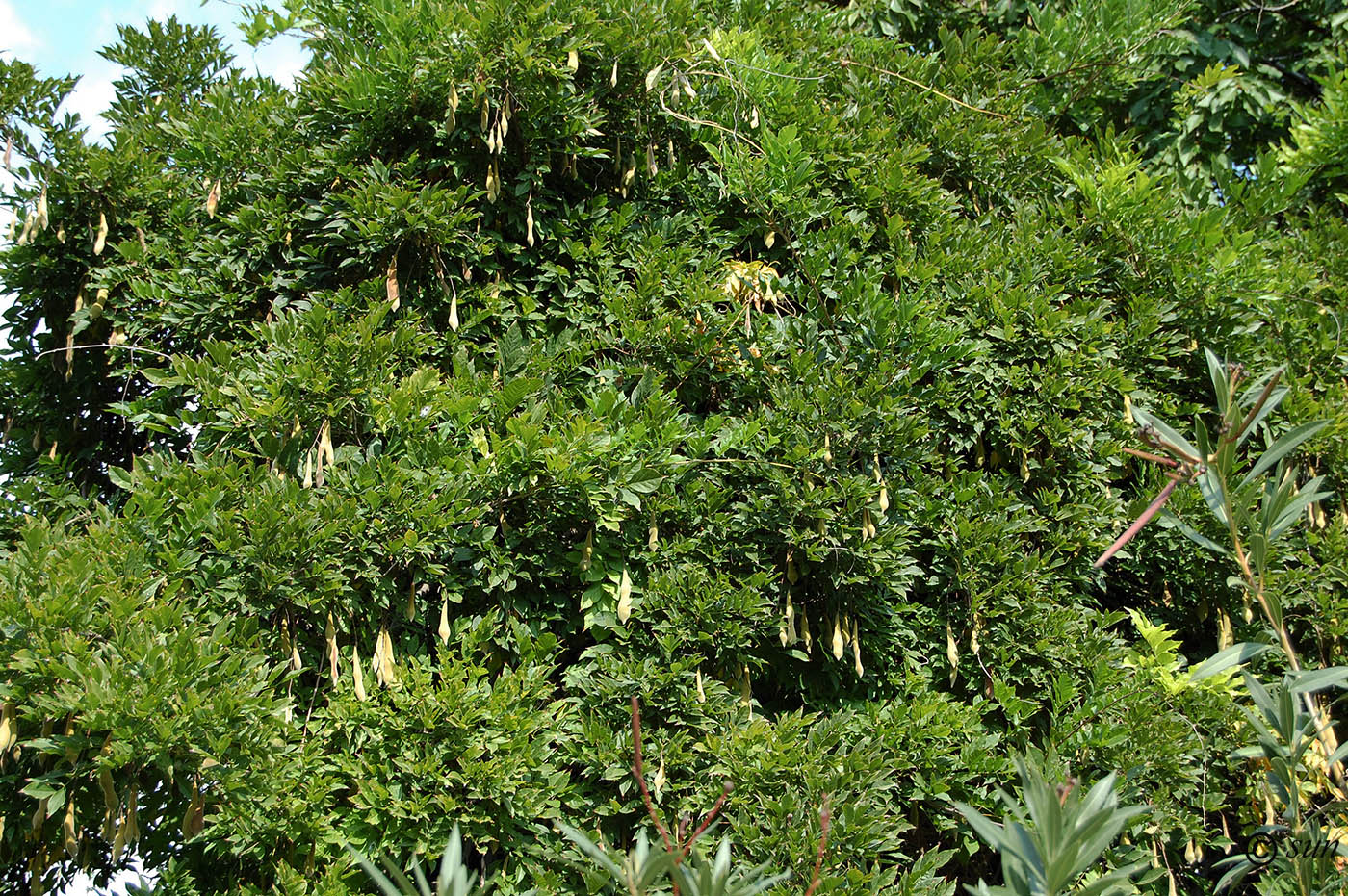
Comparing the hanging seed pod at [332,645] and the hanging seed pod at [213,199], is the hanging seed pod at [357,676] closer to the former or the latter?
the hanging seed pod at [332,645]

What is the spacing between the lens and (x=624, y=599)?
284 cm

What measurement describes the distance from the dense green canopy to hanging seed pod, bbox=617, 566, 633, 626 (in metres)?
0.04

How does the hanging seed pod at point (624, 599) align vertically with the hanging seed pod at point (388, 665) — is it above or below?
above

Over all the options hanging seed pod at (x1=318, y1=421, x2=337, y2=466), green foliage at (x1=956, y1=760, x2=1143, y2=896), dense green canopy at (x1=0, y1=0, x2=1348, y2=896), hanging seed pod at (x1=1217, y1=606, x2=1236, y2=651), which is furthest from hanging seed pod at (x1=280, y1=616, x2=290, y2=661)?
hanging seed pod at (x1=1217, y1=606, x2=1236, y2=651)

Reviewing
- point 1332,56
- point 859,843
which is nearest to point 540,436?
point 859,843

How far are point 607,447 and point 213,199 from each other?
187 cm

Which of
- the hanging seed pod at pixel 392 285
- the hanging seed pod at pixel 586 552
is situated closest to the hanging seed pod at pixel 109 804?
the hanging seed pod at pixel 586 552

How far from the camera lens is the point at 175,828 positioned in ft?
8.96

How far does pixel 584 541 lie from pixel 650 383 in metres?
0.56

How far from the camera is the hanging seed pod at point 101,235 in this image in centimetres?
361

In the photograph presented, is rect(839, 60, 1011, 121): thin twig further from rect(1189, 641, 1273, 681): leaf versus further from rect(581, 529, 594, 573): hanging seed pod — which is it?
rect(1189, 641, 1273, 681): leaf

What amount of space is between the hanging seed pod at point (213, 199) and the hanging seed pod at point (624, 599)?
2024 mm

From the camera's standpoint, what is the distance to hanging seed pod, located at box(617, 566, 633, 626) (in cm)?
282

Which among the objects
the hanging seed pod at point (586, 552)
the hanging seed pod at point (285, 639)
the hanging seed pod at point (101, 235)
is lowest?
the hanging seed pod at point (285, 639)
